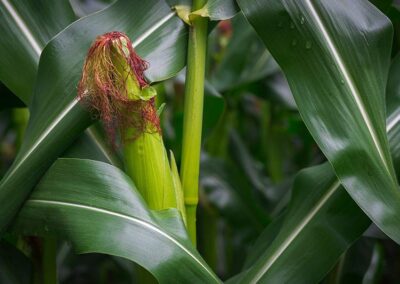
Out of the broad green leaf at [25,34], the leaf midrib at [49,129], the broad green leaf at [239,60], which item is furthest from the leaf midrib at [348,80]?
the broad green leaf at [239,60]

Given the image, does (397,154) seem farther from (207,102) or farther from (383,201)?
(207,102)

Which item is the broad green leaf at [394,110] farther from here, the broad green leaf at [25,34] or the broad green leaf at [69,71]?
the broad green leaf at [25,34]

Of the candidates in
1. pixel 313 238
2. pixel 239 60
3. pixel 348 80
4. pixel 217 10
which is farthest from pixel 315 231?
pixel 239 60

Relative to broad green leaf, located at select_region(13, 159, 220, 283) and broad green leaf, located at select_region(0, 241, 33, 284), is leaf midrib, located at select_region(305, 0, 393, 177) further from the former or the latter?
broad green leaf, located at select_region(0, 241, 33, 284)

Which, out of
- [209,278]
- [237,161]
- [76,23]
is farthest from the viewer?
[237,161]

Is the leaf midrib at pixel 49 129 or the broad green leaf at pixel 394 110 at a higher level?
the leaf midrib at pixel 49 129

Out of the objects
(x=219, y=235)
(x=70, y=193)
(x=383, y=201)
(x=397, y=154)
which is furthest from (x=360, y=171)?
(x=219, y=235)
